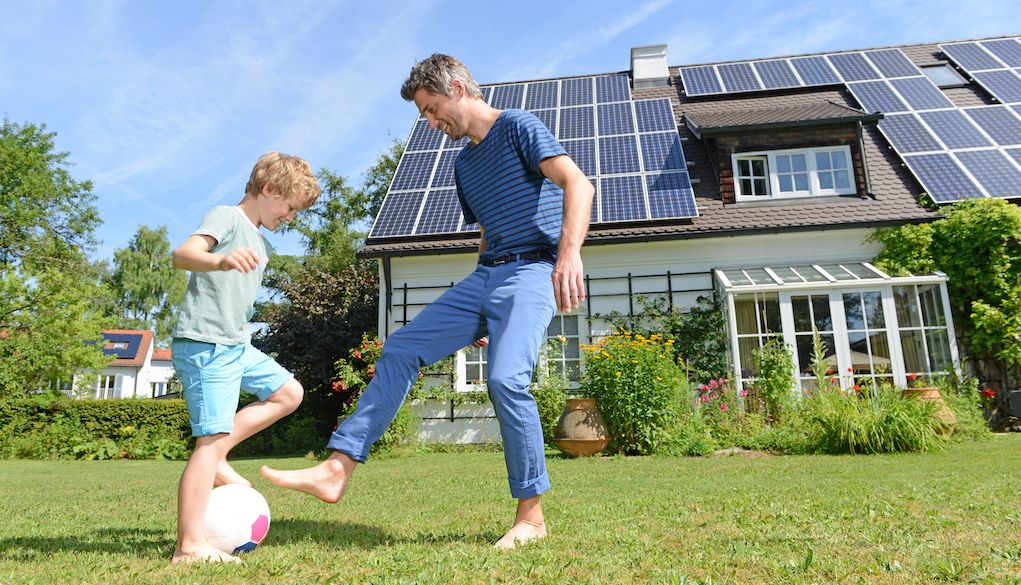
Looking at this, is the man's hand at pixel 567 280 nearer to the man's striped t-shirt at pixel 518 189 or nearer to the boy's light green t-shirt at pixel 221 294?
the man's striped t-shirt at pixel 518 189

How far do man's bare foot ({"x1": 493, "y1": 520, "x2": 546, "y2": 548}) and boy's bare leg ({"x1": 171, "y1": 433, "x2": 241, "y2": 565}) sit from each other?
0.93 m

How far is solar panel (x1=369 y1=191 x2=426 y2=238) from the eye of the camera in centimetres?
1141

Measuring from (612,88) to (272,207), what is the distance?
14.0 meters

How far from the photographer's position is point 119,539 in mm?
2793

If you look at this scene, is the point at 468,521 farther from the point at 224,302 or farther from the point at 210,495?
the point at 224,302

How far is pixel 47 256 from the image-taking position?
2508 cm

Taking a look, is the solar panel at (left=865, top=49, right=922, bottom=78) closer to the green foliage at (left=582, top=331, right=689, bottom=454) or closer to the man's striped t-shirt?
the green foliage at (left=582, top=331, right=689, bottom=454)

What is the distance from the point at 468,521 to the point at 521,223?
1431mm

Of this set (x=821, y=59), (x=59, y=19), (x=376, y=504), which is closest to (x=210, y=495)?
(x=376, y=504)

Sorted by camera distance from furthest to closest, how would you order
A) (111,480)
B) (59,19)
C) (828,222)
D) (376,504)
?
(828,222)
(59,19)
(111,480)
(376,504)

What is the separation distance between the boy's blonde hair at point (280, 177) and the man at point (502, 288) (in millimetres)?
594

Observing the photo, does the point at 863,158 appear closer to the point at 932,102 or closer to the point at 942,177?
the point at 942,177

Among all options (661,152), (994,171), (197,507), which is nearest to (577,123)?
(661,152)

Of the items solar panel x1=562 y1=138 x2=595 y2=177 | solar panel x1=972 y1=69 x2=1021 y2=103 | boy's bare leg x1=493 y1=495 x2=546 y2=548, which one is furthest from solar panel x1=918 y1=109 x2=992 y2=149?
boy's bare leg x1=493 y1=495 x2=546 y2=548
